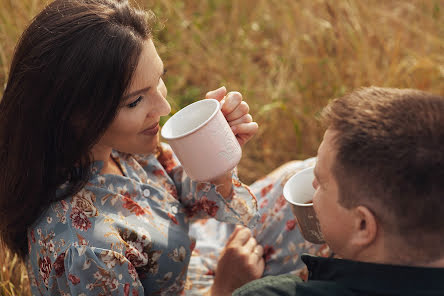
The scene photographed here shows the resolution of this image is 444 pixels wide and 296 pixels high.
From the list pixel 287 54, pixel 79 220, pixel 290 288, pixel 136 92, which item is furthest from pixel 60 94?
pixel 287 54

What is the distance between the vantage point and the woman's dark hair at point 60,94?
152cm

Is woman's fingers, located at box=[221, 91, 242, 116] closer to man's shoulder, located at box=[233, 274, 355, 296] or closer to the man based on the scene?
the man

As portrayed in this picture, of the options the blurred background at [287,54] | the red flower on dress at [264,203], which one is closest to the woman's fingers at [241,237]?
the red flower on dress at [264,203]

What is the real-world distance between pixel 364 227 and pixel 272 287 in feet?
0.95

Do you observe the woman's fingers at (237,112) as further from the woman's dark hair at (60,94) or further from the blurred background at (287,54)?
the blurred background at (287,54)

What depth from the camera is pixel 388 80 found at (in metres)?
3.11

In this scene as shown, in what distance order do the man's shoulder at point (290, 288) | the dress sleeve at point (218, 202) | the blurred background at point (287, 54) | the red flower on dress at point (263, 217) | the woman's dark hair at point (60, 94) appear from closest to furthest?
the man's shoulder at point (290, 288) < the woman's dark hair at point (60, 94) < the dress sleeve at point (218, 202) < the red flower on dress at point (263, 217) < the blurred background at point (287, 54)

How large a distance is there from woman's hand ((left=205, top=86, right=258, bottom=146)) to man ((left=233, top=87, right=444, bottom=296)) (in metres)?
0.43

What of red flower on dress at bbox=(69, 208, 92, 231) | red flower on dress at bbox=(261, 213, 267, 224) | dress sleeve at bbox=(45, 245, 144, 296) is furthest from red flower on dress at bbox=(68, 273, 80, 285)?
red flower on dress at bbox=(261, 213, 267, 224)

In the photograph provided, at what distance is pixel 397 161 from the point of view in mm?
1189

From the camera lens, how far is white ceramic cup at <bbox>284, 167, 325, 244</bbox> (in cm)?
169

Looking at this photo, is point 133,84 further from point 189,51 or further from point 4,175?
point 189,51

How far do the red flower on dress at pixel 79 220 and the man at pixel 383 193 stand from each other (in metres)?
0.57

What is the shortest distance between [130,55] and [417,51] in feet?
8.47
